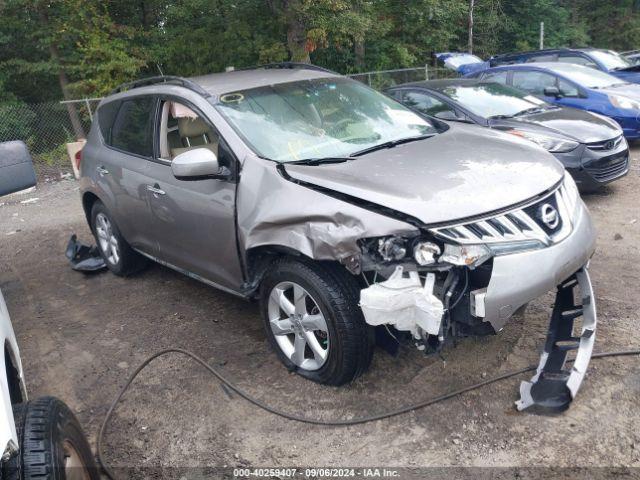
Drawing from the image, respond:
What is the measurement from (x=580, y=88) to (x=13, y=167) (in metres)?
8.14

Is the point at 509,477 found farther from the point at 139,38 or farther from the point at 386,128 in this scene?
the point at 139,38

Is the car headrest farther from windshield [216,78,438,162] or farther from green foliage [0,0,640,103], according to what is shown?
green foliage [0,0,640,103]

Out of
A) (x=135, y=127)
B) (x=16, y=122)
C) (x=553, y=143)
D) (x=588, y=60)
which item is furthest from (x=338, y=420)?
(x=16, y=122)

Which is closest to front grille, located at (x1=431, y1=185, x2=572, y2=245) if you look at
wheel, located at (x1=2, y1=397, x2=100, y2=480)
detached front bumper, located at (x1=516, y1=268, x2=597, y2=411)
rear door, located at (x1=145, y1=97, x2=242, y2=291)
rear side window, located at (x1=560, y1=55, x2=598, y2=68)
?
detached front bumper, located at (x1=516, y1=268, x2=597, y2=411)

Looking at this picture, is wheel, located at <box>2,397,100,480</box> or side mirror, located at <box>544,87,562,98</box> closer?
wheel, located at <box>2,397,100,480</box>

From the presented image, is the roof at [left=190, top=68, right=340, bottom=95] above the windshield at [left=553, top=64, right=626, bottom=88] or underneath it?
above

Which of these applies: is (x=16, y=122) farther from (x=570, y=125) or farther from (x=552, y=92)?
(x=570, y=125)

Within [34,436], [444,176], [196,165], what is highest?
[196,165]

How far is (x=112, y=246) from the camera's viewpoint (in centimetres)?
547

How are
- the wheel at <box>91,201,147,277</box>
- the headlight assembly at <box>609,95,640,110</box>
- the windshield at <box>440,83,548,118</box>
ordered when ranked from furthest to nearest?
the headlight assembly at <box>609,95,640,110</box>, the windshield at <box>440,83,548,118</box>, the wheel at <box>91,201,147,277</box>

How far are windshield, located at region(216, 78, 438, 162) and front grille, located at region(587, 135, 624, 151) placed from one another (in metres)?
2.95

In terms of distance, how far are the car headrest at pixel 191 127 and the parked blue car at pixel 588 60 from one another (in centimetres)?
935

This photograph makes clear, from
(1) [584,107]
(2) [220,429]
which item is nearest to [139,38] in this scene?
(1) [584,107]

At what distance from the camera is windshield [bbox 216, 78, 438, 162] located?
3660 millimetres
